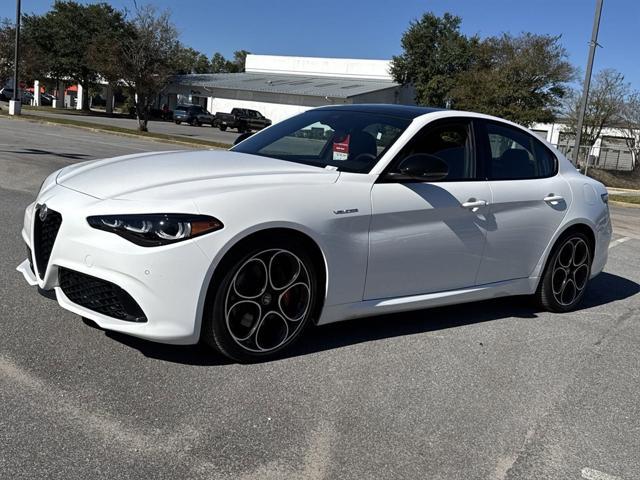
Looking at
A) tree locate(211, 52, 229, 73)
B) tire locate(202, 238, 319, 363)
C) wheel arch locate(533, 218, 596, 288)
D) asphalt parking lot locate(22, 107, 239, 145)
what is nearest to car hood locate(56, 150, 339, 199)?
tire locate(202, 238, 319, 363)

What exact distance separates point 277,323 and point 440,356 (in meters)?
1.16

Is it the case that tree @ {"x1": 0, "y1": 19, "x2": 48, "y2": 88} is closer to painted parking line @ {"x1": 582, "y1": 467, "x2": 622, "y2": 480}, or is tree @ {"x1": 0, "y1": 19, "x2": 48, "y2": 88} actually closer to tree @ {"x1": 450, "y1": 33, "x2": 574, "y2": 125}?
tree @ {"x1": 450, "y1": 33, "x2": 574, "y2": 125}

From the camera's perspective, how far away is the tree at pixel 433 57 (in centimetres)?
5662

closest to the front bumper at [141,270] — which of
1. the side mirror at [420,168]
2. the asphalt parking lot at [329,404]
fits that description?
the asphalt parking lot at [329,404]

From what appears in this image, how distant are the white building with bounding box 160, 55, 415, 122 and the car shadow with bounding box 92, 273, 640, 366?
152 ft

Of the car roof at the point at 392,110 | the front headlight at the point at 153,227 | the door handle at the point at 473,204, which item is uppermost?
the car roof at the point at 392,110

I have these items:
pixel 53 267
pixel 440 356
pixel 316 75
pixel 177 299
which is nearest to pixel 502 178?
pixel 440 356

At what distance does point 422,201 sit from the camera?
14.1ft

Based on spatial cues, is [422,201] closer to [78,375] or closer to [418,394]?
[418,394]

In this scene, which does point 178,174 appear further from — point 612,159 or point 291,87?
point 291,87

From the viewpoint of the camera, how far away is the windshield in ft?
14.4

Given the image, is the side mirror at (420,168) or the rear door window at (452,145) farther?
the rear door window at (452,145)

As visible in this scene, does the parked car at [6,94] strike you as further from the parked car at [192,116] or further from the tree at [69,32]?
the parked car at [192,116]

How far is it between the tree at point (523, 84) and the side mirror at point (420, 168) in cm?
3511
